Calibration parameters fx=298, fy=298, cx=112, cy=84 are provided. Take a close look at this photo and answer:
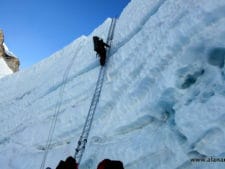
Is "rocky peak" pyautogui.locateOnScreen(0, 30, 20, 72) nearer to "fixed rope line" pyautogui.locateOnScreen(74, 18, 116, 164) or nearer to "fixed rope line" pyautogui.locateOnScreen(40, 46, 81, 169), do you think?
"fixed rope line" pyautogui.locateOnScreen(40, 46, 81, 169)

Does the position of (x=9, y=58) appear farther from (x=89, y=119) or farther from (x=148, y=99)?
(x=148, y=99)

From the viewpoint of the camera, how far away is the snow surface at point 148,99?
15.1 ft

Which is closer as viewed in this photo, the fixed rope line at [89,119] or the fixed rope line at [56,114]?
the fixed rope line at [89,119]

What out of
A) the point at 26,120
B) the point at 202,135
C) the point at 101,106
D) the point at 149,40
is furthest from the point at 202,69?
the point at 26,120

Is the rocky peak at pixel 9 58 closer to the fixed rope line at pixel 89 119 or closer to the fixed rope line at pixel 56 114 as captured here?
the fixed rope line at pixel 56 114

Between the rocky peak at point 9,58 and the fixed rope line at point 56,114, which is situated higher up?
the rocky peak at point 9,58

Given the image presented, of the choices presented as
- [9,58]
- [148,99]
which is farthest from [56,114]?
[9,58]

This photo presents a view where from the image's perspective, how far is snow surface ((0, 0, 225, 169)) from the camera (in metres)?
4.60

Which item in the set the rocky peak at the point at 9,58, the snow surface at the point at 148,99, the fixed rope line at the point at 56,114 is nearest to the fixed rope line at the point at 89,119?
the snow surface at the point at 148,99

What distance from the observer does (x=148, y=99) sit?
230 inches

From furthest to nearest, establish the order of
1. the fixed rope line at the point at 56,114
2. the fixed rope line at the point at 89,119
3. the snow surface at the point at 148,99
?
the fixed rope line at the point at 56,114
the fixed rope line at the point at 89,119
the snow surface at the point at 148,99

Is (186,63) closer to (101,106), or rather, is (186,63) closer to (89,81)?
(101,106)

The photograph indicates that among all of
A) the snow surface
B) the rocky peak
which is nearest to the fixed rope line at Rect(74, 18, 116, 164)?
the snow surface

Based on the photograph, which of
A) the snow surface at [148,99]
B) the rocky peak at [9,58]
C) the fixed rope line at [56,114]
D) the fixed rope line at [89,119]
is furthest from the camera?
the rocky peak at [9,58]
